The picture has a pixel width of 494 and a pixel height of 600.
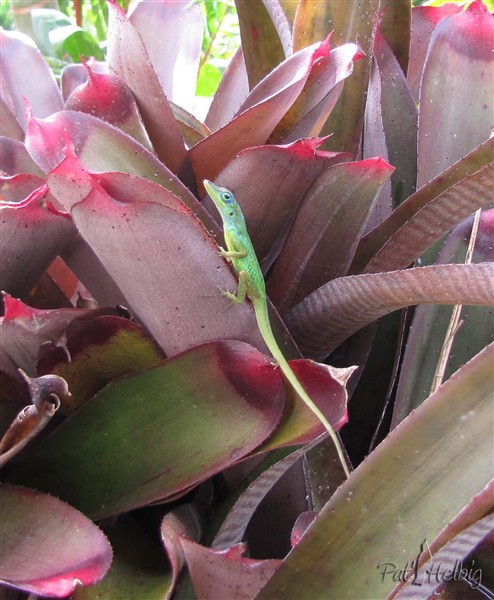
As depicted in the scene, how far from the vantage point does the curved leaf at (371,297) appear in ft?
2.09

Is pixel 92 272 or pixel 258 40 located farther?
pixel 258 40

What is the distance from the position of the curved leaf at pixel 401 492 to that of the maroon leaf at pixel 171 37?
0.83 m

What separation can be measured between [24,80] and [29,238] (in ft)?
1.62

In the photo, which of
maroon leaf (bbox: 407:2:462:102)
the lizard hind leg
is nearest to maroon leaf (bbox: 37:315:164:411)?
the lizard hind leg

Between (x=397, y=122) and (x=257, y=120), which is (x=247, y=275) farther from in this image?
(x=397, y=122)

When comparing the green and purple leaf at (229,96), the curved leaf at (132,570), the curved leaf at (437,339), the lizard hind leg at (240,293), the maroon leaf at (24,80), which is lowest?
the curved leaf at (132,570)

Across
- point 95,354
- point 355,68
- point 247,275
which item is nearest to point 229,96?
point 355,68

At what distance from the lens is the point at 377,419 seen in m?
0.87

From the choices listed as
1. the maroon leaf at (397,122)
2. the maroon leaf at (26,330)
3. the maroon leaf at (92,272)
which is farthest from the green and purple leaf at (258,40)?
the maroon leaf at (26,330)

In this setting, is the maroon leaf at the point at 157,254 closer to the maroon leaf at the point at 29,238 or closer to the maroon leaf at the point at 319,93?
the maroon leaf at the point at 29,238

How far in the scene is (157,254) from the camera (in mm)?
678

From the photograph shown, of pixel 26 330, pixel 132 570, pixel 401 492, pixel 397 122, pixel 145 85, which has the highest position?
pixel 145 85

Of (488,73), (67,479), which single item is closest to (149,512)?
(67,479)

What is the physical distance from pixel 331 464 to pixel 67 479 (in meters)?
0.30
